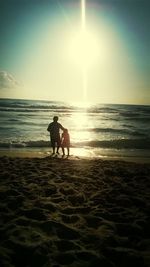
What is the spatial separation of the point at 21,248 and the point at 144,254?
1.48 m

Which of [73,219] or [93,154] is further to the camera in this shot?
[93,154]

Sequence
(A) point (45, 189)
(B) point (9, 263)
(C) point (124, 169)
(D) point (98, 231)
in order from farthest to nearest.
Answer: (C) point (124, 169), (A) point (45, 189), (D) point (98, 231), (B) point (9, 263)

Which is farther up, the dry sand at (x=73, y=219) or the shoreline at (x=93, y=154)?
the dry sand at (x=73, y=219)

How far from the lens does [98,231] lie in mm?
4949

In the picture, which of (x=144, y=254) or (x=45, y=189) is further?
(x=45, y=189)

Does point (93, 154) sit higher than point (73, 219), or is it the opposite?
point (73, 219)

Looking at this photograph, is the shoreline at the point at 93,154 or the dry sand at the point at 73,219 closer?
the dry sand at the point at 73,219

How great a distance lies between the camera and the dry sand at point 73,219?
13.5 ft

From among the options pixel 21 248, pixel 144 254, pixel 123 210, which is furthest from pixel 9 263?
pixel 123 210

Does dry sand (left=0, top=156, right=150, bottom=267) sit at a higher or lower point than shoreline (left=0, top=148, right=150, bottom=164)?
higher

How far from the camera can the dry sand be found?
4105mm

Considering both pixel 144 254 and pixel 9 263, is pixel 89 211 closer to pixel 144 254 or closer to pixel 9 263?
pixel 144 254

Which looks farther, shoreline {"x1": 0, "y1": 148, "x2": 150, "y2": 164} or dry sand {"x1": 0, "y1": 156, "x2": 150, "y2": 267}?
shoreline {"x1": 0, "y1": 148, "x2": 150, "y2": 164}

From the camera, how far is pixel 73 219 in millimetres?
5410
